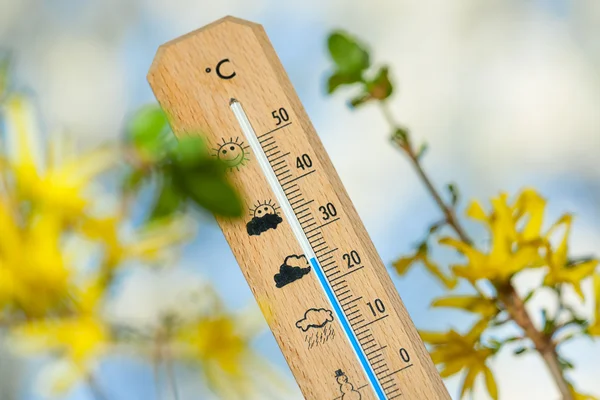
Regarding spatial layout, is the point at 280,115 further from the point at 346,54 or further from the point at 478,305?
the point at 478,305

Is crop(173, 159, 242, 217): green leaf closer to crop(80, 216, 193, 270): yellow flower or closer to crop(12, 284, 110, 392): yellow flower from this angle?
crop(80, 216, 193, 270): yellow flower

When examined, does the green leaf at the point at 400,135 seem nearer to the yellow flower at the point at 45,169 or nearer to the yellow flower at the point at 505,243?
the yellow flower at the point at 505,243

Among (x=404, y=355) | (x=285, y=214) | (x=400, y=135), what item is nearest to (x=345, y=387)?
(x=404, y=355)

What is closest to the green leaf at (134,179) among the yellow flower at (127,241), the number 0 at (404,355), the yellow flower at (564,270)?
the yellow flower at (127,241)

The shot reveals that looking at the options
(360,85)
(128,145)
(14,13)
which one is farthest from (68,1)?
(128,145)

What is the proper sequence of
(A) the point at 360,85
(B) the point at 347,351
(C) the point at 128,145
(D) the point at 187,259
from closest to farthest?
(C) the point at 128,145 < (B) the point at 347,351 < (A) the point at 360,85 < (D) the point at 187,259

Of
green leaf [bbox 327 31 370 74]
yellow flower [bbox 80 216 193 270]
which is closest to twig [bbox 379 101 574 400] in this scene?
green leaf [bbox 327 31 370 74]

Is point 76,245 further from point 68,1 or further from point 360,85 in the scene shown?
point 68,1
